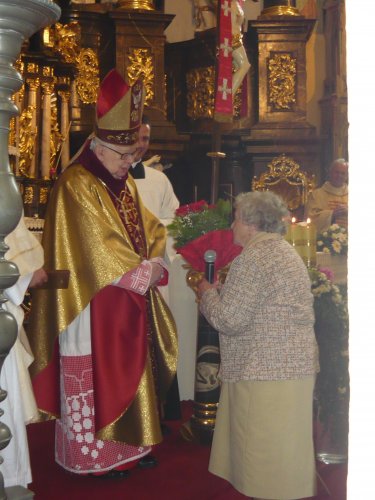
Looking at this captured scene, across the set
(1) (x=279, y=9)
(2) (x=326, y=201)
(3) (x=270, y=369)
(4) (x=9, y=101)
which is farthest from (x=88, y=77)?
(4) (x=9, y=101)

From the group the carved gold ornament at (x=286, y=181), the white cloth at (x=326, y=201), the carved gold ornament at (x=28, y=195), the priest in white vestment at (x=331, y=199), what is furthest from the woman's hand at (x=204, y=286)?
the carved gold ornament at (x=286, y=181)

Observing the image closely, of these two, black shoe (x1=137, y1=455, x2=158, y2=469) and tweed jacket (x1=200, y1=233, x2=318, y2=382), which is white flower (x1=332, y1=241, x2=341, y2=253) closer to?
tweed jacket (x1=200, y1=233, x2=318, y2=382)

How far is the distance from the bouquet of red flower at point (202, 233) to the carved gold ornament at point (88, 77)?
4929mm

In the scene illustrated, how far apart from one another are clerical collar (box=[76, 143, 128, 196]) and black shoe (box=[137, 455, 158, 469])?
1.43m

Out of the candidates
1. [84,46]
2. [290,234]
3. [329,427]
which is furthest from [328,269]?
[84,46]

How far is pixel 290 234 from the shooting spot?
439 centimetres

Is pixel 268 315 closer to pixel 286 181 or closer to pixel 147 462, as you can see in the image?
pixel 147 462

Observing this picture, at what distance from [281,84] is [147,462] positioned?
646cm

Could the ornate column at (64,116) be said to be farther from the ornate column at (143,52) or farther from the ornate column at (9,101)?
the ornate column at (9,101)

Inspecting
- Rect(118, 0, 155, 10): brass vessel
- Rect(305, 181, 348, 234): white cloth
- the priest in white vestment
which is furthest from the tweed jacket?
Rect(118, 0, 155, 10): brass vessel

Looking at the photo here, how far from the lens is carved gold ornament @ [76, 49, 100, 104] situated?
363 inches

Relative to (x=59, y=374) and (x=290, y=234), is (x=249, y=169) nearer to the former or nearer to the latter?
(x=290, y=234)

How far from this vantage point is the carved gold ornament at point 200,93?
31.1 ft
